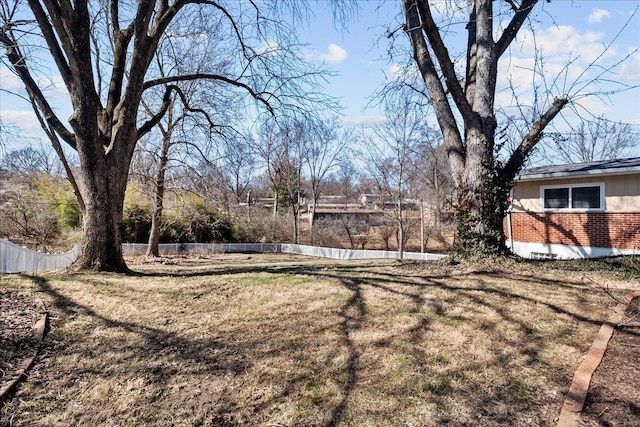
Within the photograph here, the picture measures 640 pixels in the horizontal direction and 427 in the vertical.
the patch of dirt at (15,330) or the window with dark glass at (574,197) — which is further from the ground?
the window with dark glass at (574,197)

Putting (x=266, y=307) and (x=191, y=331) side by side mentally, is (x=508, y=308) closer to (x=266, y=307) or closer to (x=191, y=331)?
(x=266, y=307)

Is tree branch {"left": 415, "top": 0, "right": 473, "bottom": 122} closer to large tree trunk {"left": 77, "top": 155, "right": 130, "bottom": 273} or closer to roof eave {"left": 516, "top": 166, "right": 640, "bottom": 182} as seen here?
roof eave {"left": 516, "top": 166, "right": 640, "bottom": 182}

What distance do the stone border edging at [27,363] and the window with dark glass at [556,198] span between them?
1223 cm

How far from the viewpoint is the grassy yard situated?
98.7 inches

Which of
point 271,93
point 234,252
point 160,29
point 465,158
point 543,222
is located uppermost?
point 160,29

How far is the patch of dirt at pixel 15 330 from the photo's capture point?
3.21m

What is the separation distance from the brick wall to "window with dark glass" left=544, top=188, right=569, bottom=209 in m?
0.23

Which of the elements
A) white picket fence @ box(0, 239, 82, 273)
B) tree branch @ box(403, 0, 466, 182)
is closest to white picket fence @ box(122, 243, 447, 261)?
white picket fence @ box(0, 239, 82, 273)

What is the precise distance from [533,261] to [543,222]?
680cm

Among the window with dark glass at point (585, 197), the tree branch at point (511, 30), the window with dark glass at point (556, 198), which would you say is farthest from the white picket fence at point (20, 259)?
the window with dark glass at point (585, 197)

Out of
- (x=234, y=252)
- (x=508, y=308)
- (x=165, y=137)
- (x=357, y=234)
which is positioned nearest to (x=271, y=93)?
(x=508, y=308)

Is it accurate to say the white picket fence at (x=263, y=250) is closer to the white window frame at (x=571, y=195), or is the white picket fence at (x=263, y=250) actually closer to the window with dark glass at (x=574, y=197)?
the white window frame at (x=571, y=195)

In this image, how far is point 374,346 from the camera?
3236mm

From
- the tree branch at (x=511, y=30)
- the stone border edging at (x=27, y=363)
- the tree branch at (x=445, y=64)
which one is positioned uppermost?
the tree branch at (x=511, y=30)
